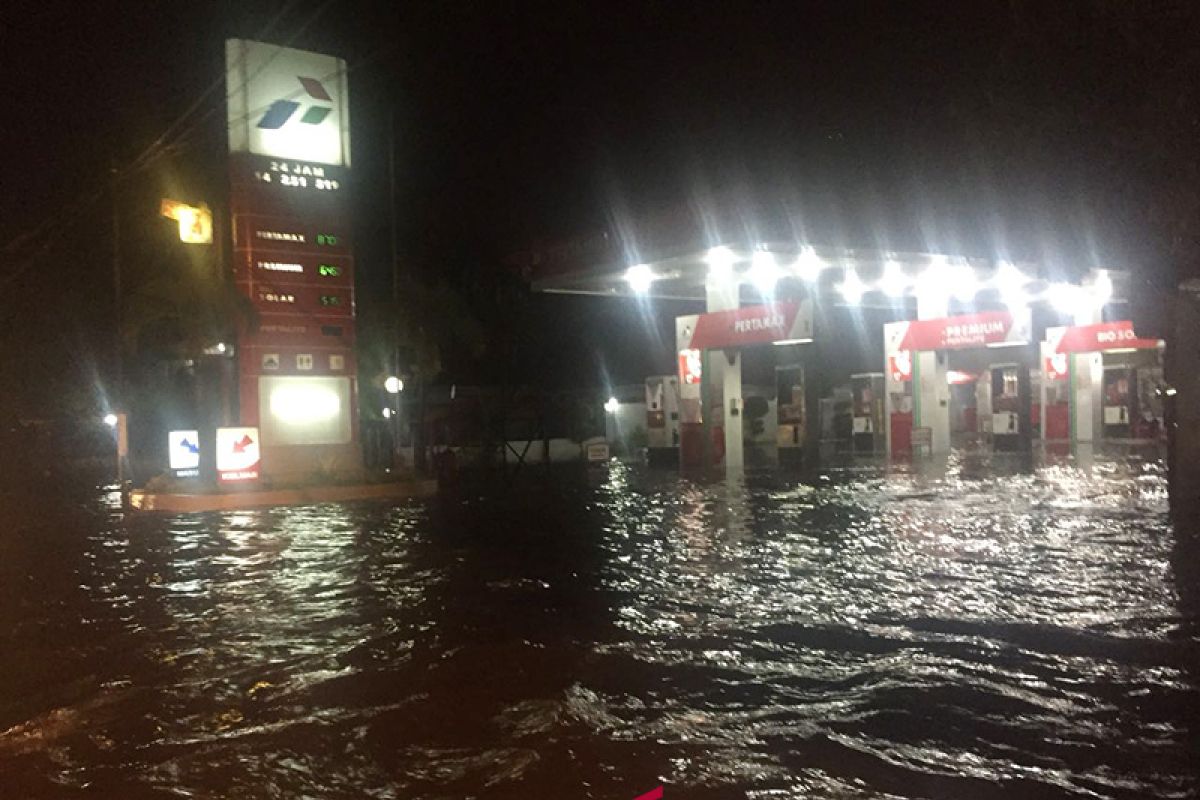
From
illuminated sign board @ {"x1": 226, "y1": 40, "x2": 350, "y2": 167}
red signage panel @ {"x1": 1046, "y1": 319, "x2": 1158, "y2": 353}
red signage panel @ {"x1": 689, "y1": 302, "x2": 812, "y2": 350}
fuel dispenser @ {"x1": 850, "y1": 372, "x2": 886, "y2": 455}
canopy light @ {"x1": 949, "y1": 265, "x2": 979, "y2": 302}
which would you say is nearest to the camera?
illuminated sign board @ {"x1": 226, "y1": 40, "x2": 350, "y2": 167}

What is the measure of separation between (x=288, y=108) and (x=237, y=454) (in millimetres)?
8461

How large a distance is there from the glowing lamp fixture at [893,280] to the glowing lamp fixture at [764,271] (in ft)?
9.96

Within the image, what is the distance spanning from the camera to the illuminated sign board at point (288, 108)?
23094 mm

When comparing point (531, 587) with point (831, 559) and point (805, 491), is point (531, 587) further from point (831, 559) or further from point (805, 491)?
point (805, 491)

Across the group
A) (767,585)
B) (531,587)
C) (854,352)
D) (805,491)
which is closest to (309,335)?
(805,491)

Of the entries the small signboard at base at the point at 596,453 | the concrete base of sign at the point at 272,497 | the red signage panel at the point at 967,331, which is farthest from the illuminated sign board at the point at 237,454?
the red signage panel at the point at 967,331

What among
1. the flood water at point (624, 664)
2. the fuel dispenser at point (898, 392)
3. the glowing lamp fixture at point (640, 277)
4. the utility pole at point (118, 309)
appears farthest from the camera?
the fuel dispenser at point (898, 392)

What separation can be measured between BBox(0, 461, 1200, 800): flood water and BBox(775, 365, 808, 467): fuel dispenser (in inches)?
917

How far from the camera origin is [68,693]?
22.1 feet

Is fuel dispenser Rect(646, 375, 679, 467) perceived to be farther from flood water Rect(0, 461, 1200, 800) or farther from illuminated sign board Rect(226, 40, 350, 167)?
flood water Rect(0, 461, 1200, 800)

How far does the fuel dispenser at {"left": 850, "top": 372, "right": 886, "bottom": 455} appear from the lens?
36344 millimetres

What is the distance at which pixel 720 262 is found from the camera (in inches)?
1045

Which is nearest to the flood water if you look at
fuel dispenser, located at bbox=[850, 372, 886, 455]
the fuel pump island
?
the fuel pump island

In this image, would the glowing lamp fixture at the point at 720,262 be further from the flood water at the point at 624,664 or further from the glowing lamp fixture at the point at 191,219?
the glowing lamp fixture at the point at 191,219
